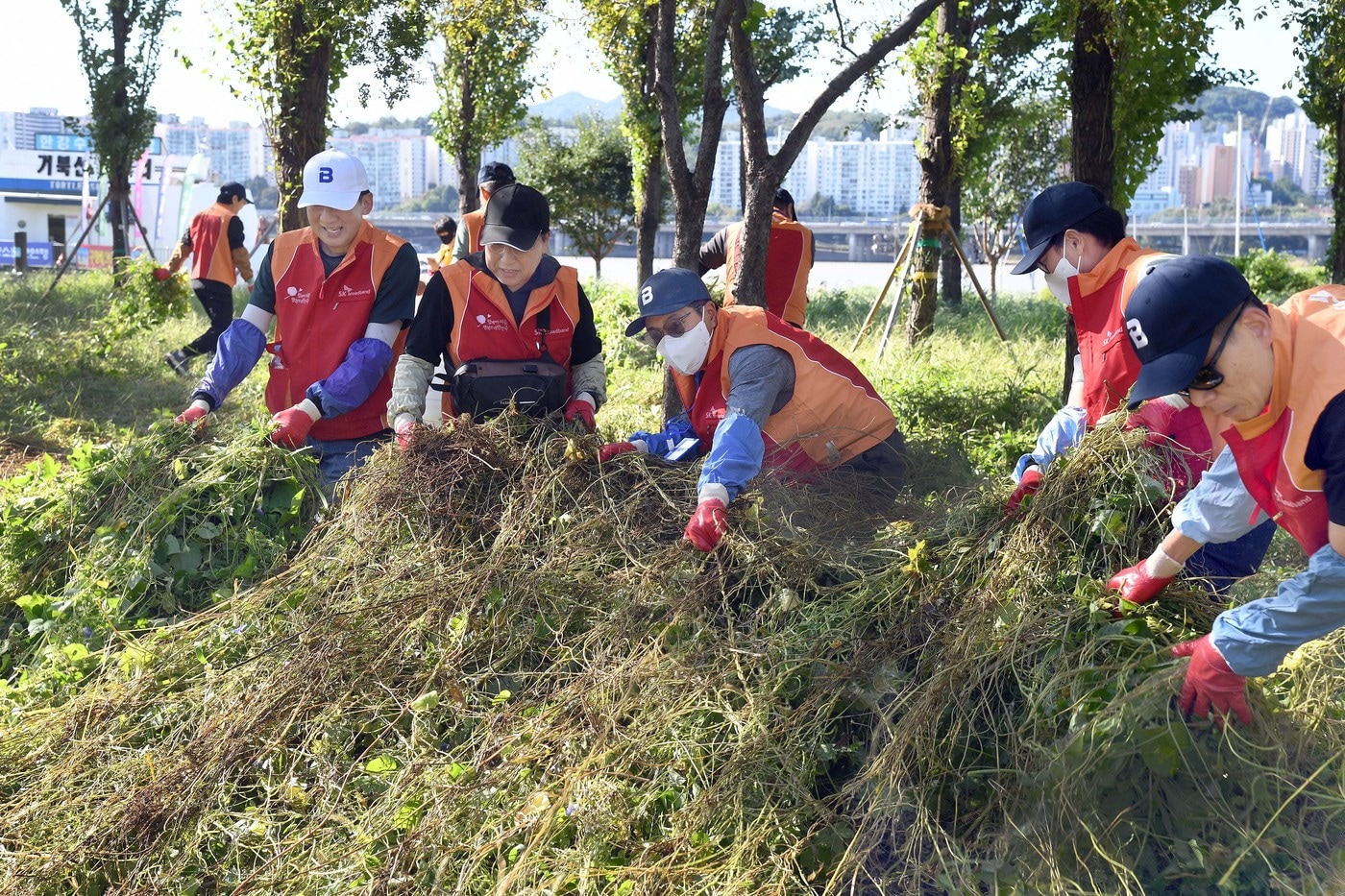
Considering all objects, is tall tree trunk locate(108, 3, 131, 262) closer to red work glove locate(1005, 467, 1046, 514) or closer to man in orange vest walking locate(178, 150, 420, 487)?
man in orange vest walking locate(178, 150, 420, 487)

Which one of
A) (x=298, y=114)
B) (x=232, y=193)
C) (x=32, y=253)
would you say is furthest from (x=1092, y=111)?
(x=32, y=253)

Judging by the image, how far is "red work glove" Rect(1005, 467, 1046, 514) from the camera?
2.97 meters

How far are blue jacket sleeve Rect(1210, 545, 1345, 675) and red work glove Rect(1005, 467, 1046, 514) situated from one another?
81 centimetres

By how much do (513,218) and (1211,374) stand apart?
2.36m

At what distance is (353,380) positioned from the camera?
3893 millimetres

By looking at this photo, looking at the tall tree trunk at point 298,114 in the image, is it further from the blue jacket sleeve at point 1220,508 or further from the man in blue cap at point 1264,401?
the man in blue cap at point 1264,401

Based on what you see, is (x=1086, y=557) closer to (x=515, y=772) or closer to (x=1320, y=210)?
(x=515, y=772)

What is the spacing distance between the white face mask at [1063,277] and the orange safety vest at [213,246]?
7780mm

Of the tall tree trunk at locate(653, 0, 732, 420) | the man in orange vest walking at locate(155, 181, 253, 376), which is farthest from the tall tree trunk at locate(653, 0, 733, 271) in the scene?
the man in orange vest walking at locate(155, 181, 253, 376)

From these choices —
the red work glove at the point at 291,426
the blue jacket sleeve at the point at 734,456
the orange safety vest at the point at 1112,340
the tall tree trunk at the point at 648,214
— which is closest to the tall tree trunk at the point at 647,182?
the tall tree trunk at the point at 648,214

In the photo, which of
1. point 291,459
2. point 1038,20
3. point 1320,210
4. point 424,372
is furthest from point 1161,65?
point 1320,210

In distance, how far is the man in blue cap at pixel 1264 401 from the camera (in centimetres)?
200

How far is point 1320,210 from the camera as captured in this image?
11638cm

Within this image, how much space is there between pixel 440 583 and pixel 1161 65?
5.75 metres
